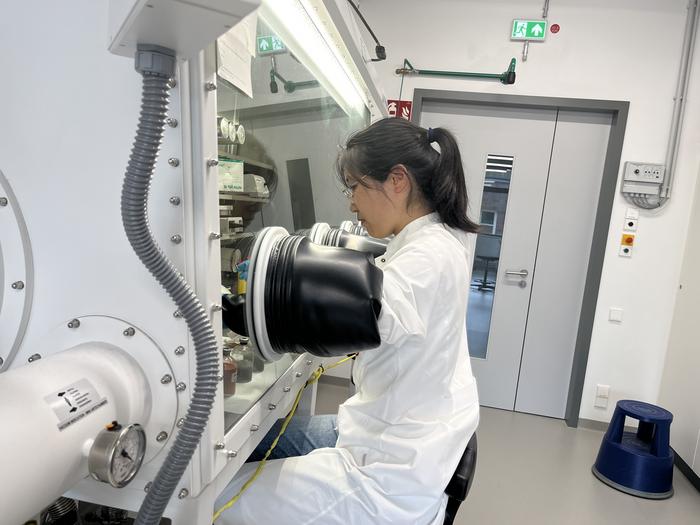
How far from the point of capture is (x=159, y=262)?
500mm

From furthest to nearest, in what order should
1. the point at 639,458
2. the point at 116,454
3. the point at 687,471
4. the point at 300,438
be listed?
the point at 687,471 → the point at 639,458 → the point at 300,438 → the point at 116,454

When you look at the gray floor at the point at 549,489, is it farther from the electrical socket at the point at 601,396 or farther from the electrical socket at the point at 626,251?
the electrical socket at the point at 626,251

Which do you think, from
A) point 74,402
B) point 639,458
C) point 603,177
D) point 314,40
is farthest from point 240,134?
point 603,177

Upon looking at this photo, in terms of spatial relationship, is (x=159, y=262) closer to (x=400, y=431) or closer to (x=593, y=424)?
(x=400, y=431)

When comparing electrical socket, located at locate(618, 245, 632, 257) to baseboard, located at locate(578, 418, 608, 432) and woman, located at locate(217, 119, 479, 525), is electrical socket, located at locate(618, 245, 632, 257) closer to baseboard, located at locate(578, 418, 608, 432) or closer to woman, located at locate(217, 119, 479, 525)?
baseboard, located at locate(578, 418, 608, 432)

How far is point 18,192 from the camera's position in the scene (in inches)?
23.8

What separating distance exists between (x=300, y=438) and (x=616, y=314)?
8.34ft

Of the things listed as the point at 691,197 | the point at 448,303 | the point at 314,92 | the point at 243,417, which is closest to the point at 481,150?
the point at 691,197

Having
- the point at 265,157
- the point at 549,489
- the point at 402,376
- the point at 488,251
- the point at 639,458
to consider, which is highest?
the point at 265,157

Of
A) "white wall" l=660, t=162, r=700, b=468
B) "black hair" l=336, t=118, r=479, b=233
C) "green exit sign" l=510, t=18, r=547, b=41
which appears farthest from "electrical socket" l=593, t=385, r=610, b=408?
"black hair" l=336, t=118, r=479, b=233

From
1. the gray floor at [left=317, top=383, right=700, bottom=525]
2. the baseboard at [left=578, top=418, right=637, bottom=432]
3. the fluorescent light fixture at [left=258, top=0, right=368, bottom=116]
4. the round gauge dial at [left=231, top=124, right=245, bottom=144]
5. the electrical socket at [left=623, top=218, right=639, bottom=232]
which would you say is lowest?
the gray floor at [left=317, top=383, right=700, bottom=525]

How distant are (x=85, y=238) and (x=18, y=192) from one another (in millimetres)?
118

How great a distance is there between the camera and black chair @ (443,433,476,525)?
941 mm

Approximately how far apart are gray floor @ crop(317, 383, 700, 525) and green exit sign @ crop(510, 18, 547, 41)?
2.56 metres
